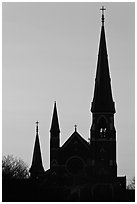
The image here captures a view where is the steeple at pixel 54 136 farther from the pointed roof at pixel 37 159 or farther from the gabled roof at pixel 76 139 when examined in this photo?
the pointed roof at pixel 37 159

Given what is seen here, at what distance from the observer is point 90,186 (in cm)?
7956

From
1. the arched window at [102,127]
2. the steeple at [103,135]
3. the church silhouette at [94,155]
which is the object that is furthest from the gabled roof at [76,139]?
the arched window at [102,127]

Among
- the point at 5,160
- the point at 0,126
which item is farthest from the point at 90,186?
the point at 0,126

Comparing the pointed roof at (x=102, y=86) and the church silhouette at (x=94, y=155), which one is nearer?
the church silhouette at (x=94, y=155)

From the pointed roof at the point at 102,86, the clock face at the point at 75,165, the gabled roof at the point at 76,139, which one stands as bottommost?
the clock face at the point at 75,165

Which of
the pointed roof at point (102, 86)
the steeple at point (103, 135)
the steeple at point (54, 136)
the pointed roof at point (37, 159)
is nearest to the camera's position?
the steeple at point (103, 135)

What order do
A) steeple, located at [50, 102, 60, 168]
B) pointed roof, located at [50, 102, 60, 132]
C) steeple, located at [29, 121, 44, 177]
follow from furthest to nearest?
steeple, located at [29, 121, 44, 177] < pointed roof, located at [50, 102, 60, 132] < steeple, located at [50, 102, 60, 168]

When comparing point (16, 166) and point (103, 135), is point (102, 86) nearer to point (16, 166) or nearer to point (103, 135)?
point (103, 135)

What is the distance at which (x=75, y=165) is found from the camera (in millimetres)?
82188

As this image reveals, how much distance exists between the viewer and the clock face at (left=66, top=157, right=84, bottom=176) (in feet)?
267

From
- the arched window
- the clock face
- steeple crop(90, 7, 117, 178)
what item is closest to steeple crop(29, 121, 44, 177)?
the clock face

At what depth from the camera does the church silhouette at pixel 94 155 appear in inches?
3132

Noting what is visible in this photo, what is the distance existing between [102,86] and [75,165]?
8868mm

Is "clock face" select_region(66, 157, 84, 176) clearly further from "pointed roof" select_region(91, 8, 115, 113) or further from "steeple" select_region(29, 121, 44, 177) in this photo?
"steeple" select_region(29, 121, 44, 177)
